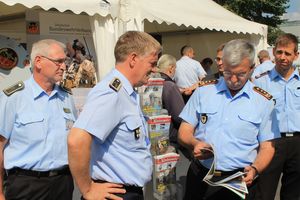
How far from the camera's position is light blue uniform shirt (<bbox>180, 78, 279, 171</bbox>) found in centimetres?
237

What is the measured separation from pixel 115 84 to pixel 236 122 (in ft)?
2.97

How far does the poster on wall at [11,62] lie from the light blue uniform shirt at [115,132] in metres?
2.89

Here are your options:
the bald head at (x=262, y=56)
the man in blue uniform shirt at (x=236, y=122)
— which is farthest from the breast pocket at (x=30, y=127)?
the bald head at (x=262, y=56)

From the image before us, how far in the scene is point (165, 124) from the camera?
3.93 m

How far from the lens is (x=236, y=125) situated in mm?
2361

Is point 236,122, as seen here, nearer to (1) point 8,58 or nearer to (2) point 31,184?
(2) point 31,184

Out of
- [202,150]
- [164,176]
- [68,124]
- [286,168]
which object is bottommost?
[164,176]

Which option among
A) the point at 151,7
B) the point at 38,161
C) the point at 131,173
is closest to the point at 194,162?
the point at 131,173

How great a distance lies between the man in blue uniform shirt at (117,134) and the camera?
1717 millimetres

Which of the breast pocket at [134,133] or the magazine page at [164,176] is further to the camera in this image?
the magazine page at [164,176]

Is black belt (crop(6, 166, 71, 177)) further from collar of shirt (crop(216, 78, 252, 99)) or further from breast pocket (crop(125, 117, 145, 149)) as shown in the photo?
collar of shirt (crop(216, 78, 252, 99))

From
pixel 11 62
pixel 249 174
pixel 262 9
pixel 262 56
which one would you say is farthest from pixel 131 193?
pixel 262 9

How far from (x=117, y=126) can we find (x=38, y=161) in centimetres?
86

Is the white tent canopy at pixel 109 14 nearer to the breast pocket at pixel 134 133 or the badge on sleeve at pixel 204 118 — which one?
the badge on sleeve at pixel 204 118
